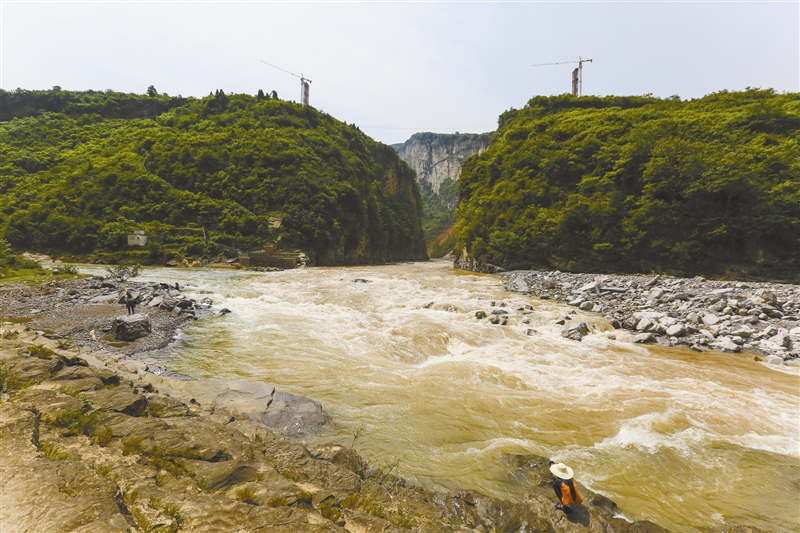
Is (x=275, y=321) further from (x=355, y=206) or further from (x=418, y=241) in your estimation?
(x=418, y=241)

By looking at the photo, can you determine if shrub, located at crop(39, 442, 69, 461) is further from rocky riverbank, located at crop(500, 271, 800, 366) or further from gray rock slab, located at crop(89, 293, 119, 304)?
gray rock slab, located at crop(89, 293, 119, 304)

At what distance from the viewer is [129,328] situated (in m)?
9.27

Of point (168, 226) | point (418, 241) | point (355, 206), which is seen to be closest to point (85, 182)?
point (168, 226)

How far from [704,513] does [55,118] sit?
99.1m

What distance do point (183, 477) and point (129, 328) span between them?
8642mm

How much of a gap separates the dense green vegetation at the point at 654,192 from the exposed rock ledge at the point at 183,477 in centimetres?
Answer: 2870

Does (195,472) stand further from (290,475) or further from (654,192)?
(654,192)

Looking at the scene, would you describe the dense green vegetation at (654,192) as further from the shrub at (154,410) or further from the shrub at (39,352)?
the shrub at (39,352)

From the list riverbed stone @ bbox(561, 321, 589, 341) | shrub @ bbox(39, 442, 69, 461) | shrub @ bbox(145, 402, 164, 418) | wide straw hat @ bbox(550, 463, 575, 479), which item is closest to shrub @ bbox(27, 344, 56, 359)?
shrub @ bbox(145, 402, 164, 418)

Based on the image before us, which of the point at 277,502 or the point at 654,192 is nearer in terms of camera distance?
the point at 277,502

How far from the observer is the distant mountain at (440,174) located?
135750 millimetres

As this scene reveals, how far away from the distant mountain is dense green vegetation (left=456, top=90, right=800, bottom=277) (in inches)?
3351

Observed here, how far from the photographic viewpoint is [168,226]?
39.6 m

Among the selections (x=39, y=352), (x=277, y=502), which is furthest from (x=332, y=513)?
(x=39, y=352)
